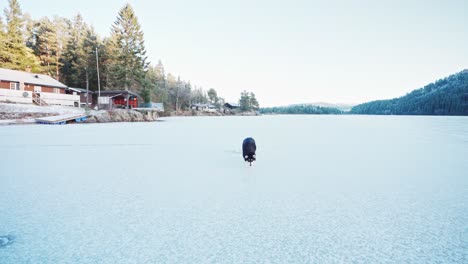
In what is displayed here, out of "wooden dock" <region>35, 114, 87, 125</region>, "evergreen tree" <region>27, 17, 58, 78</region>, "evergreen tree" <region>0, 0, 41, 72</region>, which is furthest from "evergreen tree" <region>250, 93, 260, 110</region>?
"wooden dock" <region>35, 114, 87, 125</region>

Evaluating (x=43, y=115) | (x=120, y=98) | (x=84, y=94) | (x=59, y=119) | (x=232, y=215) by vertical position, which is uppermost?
(x=84, y=94)

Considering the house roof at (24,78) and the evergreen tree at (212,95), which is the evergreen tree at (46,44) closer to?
the house roof at (24,78)

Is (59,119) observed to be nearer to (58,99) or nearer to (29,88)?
(58,99)

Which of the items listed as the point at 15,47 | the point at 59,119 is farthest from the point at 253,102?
the point at 59,119

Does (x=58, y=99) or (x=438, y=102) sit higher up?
(x=438, y=102)

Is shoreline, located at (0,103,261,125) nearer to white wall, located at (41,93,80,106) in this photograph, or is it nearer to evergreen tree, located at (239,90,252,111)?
white wall, located at (41,93,80,106)

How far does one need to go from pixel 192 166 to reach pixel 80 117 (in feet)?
79.5

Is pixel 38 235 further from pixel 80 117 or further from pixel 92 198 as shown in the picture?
pixel 80 117

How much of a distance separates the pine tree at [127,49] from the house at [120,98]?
251 centimetres

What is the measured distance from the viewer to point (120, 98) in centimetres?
4591

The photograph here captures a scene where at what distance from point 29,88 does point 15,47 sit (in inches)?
447

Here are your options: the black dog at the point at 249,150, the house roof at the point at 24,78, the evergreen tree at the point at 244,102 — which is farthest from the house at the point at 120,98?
the evergreen tree at the point at 244,102

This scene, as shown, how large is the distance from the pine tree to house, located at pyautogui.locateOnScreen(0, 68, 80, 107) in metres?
10.5

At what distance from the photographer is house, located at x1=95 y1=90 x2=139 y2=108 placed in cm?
4314
